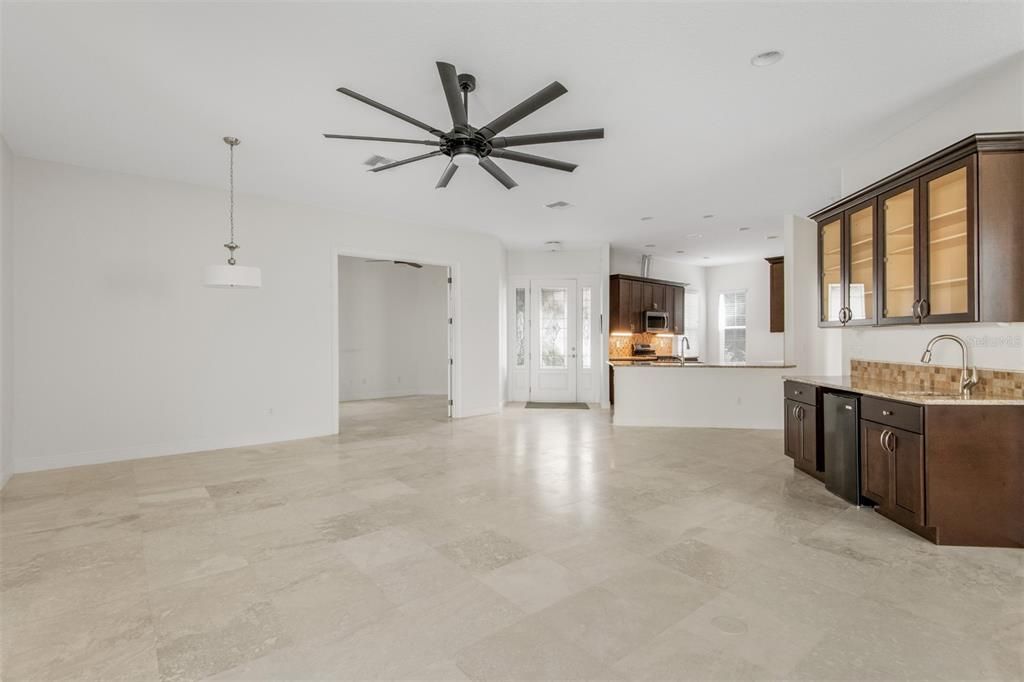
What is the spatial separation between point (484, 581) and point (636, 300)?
8.04 meters

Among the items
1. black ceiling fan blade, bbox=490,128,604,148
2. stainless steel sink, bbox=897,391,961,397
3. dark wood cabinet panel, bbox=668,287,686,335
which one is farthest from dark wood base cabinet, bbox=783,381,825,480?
dark wood cabinet panel, bbox=668,287,686,335

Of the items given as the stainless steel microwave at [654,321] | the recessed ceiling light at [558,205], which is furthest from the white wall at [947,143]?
the stainless steel microwave at [654,321]

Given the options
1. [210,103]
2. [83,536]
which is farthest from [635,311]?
[83,536]

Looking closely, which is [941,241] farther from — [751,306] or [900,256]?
[751,306]

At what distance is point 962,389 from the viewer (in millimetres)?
3248

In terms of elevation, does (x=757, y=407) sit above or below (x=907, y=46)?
below

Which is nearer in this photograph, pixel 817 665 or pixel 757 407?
pixel 817 665

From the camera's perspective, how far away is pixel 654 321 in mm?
9992

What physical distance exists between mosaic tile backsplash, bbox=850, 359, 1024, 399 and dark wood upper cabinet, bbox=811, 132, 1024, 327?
0.48 meters

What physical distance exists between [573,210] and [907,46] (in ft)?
13.3

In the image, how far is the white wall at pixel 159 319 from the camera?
477cm

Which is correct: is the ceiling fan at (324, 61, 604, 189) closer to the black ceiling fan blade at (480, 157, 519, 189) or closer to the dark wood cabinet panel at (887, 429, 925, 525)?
the black ceiling fan blade at (480, 157, 519, 189)

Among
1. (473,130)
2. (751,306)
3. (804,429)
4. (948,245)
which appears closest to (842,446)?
(804,429)

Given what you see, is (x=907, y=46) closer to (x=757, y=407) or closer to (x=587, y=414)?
(x=757, y=407)
